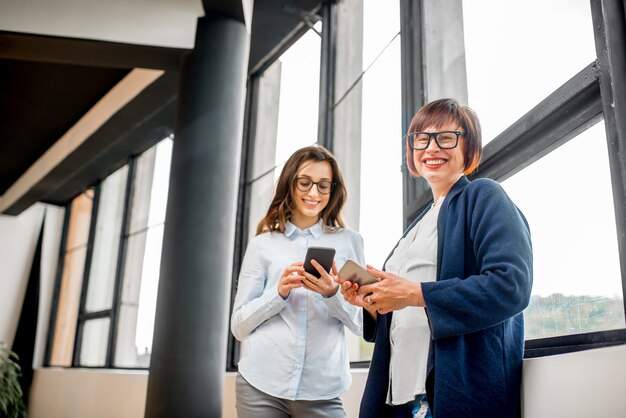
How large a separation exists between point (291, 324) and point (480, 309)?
732 millimetres

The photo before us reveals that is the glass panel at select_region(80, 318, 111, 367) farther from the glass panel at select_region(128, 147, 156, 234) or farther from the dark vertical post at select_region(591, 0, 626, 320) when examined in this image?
the dark vertical post at select_region(591, 0, 626, 320)

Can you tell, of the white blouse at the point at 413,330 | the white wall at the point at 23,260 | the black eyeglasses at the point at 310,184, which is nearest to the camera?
the white blouse at the point at 413,330

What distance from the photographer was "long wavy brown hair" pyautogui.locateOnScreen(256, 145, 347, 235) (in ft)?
5.87

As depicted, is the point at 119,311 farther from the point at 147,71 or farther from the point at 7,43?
the point at 7,43

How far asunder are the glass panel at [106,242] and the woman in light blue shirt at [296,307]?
5.11 m

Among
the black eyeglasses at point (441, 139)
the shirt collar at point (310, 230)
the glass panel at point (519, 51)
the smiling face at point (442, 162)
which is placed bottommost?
the shirt collar at point (310, 230)

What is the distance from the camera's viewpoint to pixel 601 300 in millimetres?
1402

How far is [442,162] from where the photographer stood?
1317 millimetres

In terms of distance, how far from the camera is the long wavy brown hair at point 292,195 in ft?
5.87

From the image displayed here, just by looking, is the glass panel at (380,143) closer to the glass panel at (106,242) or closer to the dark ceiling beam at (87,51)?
the dark ceiling beam at (87,51)

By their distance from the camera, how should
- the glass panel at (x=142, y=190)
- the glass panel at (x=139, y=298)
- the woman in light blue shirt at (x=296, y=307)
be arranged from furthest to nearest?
1. the glass panel at (x=142, y=190)
2. the glass panel at (x=139, y=298)
3. the woman in light blue shirt at (x=296, y=307)

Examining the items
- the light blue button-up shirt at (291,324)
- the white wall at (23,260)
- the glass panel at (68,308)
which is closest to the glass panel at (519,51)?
the light blue button-up shirt at (291,324)

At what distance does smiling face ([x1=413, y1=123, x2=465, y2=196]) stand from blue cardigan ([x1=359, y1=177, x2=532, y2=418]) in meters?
0.15

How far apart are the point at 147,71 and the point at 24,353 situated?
4380 millimetres
